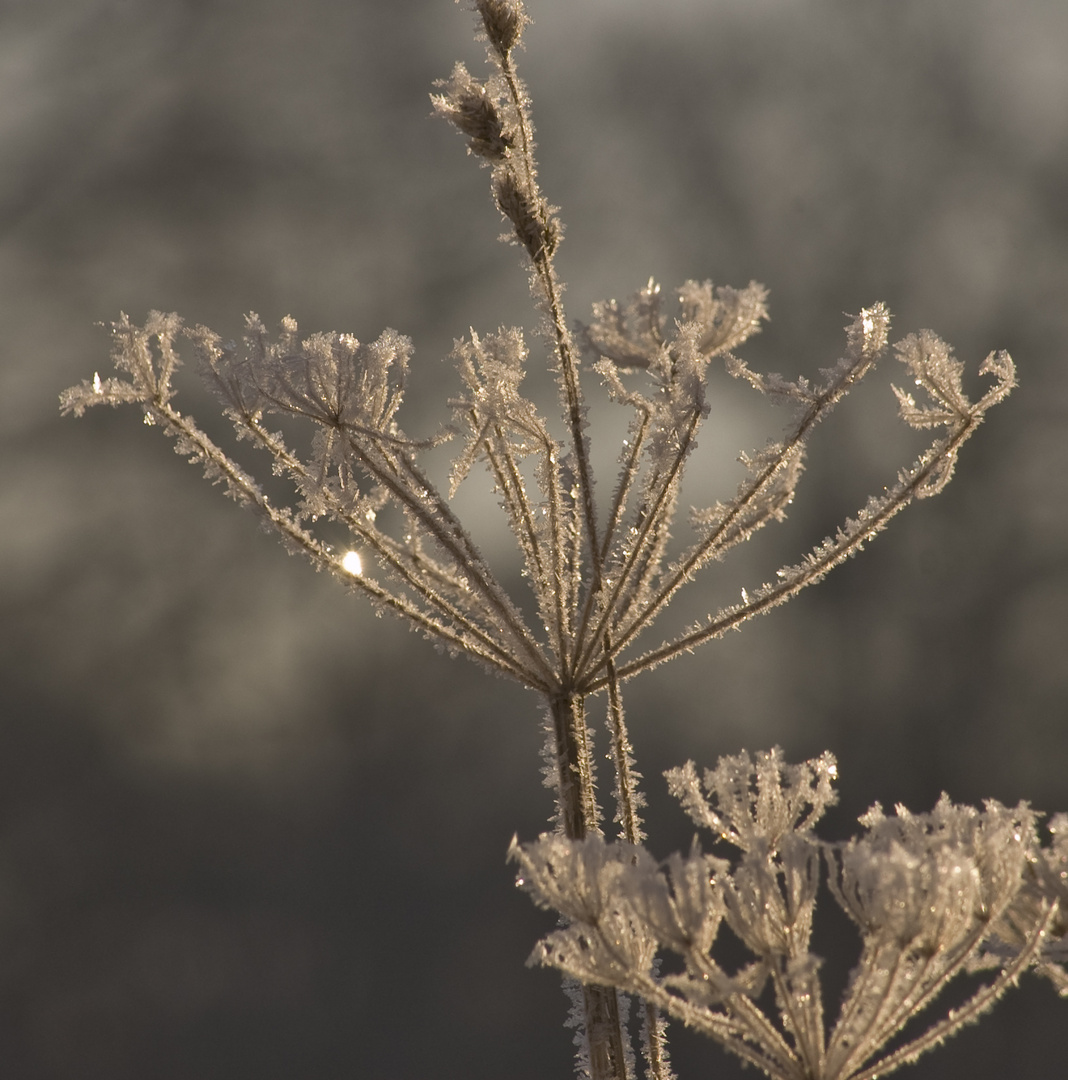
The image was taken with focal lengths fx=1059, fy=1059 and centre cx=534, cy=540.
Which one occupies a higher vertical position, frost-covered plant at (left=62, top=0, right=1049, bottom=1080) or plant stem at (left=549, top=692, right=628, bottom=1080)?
frost-covered plant at (left=62, top=0, right=1049, bottom=1080)

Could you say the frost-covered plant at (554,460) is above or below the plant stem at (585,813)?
above

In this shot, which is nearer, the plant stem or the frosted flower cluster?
the frosted flower cluster

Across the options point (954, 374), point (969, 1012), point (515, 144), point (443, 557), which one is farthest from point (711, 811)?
point (515, 144)

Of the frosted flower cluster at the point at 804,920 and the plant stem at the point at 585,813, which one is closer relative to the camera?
the frosted flower cluster at the point at 804,920

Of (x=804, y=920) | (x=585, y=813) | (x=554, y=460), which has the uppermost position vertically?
(x=554, y=460)

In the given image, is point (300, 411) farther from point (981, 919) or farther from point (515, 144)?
point (981, 919)

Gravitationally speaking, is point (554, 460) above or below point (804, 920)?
above
